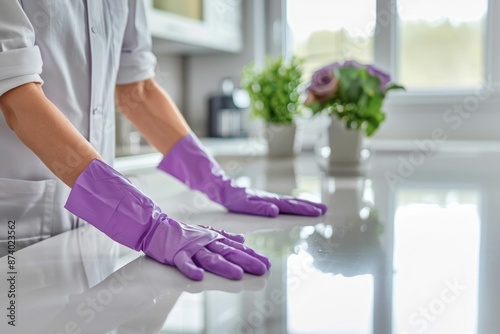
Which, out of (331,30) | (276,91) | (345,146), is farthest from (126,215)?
(331,30)

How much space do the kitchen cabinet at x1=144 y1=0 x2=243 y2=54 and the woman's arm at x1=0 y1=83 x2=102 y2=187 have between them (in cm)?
127

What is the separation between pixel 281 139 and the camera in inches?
92.7

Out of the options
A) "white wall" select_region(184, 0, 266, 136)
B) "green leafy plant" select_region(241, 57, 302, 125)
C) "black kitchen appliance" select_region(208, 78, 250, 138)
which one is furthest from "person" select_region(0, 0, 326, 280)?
"white wall" select_region(184, 0, 266, 136)

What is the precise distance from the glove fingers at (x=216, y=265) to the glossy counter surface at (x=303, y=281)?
12 millimetres

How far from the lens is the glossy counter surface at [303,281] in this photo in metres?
0.52

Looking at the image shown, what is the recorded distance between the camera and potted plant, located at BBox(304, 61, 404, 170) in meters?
1.88

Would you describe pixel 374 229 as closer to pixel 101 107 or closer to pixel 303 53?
pixel 101 107

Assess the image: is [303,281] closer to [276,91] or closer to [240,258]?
Answer: [240,258]

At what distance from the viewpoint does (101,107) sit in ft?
3.35

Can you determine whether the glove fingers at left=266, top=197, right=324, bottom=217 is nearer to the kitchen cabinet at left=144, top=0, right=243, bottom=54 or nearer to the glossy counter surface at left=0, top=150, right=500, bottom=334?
the glossy counter surface at left=0, top=150, right=500, bottom=334

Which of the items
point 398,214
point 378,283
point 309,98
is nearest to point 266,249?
point 378,283

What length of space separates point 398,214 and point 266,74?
1322 millimetres

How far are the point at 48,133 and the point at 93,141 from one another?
0.85 feet

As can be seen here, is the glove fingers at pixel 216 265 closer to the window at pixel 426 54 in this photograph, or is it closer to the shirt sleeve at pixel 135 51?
the shirt sleeve at pixel 135 51
